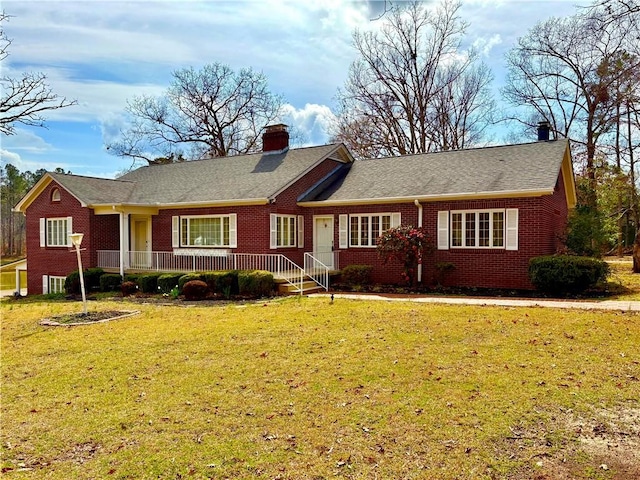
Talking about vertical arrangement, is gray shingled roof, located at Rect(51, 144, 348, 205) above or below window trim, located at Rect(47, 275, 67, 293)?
above

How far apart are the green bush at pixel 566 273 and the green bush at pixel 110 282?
14107 mm

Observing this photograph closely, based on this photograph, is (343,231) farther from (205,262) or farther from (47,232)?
(47,232)

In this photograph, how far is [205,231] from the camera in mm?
18578

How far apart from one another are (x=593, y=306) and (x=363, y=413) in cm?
817

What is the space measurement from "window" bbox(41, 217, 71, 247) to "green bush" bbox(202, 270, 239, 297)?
843 centimetres

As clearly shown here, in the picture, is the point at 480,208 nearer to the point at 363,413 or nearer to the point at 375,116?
the point at 363,413

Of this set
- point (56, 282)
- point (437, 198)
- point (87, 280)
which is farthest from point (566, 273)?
point (56, 282)

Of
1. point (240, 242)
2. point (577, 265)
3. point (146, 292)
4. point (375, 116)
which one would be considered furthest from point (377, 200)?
point (375, 116)

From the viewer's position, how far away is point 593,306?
1105 centimetres

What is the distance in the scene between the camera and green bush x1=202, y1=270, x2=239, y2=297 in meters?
15.2

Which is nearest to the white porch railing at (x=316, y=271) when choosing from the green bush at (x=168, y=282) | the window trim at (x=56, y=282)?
the green bush at (x=168, y=282)

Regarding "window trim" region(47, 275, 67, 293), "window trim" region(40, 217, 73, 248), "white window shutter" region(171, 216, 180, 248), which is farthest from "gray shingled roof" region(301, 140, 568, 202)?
"window trim" region(47, 275, 67, 293)

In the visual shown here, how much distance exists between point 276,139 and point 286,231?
5817mm

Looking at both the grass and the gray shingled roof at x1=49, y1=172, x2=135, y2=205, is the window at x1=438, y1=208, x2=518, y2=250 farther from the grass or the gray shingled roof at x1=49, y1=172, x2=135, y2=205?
the gray shingled roof at x1=49, y1=172, x2=135, y2=205
